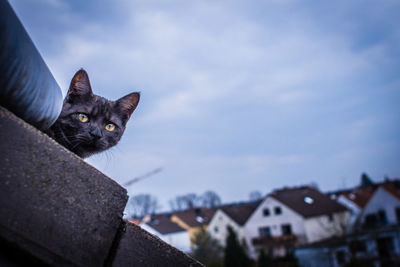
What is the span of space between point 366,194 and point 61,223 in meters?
46.4

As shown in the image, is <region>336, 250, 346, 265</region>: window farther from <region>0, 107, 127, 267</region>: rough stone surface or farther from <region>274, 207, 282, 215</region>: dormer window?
<region>0, 107, 127, 267</region>: rough stone surface

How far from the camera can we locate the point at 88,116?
2449mm

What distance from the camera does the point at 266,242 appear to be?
3500cm

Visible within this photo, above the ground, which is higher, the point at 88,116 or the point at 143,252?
the point at 88,116

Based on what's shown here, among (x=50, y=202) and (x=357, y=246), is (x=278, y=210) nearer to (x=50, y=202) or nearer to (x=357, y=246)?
(x=357, y=246)

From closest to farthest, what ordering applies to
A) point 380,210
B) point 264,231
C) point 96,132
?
point 96,132 → point 380,210 → point 264,231

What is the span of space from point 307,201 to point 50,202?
40.0 m

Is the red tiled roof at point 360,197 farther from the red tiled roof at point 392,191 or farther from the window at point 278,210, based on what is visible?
the window at point 278,210

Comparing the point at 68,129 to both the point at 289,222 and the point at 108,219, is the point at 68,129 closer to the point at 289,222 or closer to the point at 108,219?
the point at 108,219

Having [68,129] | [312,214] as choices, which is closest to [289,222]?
[312,214]

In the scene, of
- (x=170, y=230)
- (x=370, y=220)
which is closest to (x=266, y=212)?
(x=370, y=220)

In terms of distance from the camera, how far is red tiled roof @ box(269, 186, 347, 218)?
3488 cm

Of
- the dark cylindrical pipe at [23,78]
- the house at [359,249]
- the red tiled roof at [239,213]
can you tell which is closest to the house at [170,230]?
the red tiled roof at [239,213]

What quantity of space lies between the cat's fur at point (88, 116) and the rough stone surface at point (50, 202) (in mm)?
1073
